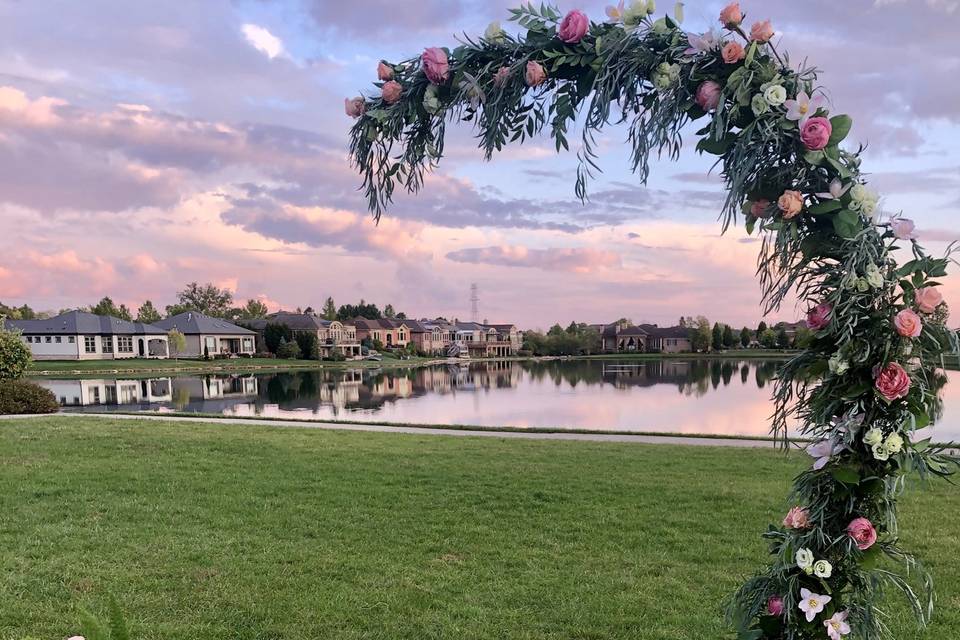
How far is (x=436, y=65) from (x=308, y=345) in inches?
2346

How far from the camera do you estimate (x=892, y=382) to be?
1.96 meters

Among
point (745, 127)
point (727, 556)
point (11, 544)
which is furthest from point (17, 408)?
point (745, 127)

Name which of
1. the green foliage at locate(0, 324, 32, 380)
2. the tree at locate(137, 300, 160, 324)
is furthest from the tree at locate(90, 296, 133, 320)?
the green foliage at locate(0, 324, 32, 380)

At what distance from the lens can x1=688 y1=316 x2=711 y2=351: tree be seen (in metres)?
80.2

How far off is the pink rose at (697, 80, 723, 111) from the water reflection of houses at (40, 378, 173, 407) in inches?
936

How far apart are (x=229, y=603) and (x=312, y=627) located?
681mm

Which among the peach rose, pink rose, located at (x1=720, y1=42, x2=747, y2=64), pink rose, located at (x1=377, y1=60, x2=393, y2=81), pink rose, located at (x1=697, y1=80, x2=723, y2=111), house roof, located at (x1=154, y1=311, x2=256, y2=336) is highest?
house roof, located at (x1=154, y1=311, x2=256, y2=336)

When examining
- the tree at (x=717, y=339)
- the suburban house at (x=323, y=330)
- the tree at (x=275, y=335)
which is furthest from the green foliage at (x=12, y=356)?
the tree at (x=717, y=339)

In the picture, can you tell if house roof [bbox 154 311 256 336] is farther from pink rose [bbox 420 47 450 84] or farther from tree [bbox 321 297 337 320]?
pink rose [bbox 420 47 450 84]

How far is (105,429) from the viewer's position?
10.8 m

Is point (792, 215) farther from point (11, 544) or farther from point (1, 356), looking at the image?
point (1, 356)

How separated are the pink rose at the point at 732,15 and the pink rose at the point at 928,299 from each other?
109 centimetres

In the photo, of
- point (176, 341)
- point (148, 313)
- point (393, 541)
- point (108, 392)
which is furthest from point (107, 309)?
point (393, 541)

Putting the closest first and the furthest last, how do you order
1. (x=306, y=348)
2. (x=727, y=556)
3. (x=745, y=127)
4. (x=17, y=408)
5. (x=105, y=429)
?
(x=745, y=127), (x=727, y=556), (x=105, y=429), (x=17, y=408), (x=306, y=348)
